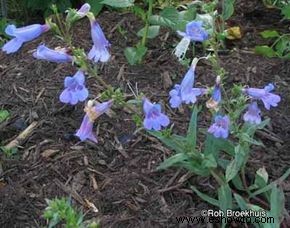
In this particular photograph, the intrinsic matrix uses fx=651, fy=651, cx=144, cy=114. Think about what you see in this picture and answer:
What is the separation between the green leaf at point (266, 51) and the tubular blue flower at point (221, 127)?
1.30 metres

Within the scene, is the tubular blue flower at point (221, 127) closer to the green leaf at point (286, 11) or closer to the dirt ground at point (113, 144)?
the dirt ground at point (113, 144)

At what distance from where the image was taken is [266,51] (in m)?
3.78

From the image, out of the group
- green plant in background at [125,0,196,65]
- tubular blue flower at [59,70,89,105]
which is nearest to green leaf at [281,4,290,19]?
green plant in background at [125,0,196,65]

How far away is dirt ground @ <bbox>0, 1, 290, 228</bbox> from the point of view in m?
2.91

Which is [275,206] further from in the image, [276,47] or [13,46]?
[276,47]

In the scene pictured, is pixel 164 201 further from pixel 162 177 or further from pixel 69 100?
pixel 69 100

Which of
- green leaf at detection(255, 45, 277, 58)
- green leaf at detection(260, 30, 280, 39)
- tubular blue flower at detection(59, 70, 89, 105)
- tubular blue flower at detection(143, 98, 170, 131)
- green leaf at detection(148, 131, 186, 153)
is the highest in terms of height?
tubular blue flower at detection(59, 70, 89, 105)

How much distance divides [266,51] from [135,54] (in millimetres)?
767

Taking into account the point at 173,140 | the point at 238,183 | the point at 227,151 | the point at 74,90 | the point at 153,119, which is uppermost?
the point at 74,90

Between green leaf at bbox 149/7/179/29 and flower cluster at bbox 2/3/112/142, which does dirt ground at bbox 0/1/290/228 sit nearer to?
green leaf at bbox 149/7/179/29

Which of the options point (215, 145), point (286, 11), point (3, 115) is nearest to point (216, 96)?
point (215, 145)

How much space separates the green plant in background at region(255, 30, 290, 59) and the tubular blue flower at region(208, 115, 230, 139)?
1306 mm

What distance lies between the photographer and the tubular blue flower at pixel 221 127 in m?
2.56

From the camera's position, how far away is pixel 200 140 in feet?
10.4
